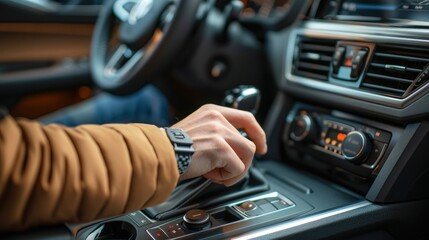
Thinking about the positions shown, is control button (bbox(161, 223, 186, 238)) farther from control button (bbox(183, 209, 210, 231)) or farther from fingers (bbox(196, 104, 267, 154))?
fingers (bbox(196, 104, 267, 154))

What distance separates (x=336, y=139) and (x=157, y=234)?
1.42ft

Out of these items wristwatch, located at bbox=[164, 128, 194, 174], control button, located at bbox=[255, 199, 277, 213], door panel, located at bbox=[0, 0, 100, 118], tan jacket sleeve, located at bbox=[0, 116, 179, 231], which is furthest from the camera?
door panel, located at bbox=[0, 0, 100, 118]

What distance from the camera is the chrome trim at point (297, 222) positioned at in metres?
0.77

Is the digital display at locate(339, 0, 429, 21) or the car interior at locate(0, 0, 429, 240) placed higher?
the digital display at locate(339, 0, 429, 21)

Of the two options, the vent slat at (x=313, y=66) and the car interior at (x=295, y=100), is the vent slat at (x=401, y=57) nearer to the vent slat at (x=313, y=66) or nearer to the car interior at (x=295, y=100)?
the car interior at (x=295, y=100)

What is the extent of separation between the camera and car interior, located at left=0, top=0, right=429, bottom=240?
829 millimetres

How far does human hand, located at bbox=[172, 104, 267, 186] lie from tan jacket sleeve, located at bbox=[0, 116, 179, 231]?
0.21 feet

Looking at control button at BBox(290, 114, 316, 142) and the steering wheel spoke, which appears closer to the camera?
control button at BBox(290, 114, 316, 142)

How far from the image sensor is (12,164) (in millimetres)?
528

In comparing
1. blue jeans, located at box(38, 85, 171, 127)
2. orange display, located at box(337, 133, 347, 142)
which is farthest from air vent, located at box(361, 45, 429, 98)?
blue jeans, located at box(38, 85, 171, 127)

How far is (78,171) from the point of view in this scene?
1.86 feet

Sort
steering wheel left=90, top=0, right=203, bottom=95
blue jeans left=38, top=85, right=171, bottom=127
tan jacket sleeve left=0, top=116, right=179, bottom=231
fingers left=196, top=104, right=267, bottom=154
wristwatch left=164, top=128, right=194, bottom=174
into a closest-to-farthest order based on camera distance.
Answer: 1. tan jacket sleeve left=0, top=116, right=179, bottom=231
2. wristwatch left=164, top=128, right=194, bottom=174
3. fingers left=196, top=104, right=267, bottom=154
4. steering wheel left=90, top=0, right=203, bottom=95
5. blue jeans left=38, top=85, right=171, bottom=127

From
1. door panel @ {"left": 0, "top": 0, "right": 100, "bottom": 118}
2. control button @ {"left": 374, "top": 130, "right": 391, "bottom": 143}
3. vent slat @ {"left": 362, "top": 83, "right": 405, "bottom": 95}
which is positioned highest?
vent slat @ {"left": 362, "top": 83, "right": 405, "bottom": 95}

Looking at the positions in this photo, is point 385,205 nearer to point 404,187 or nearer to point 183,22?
point 404,187
